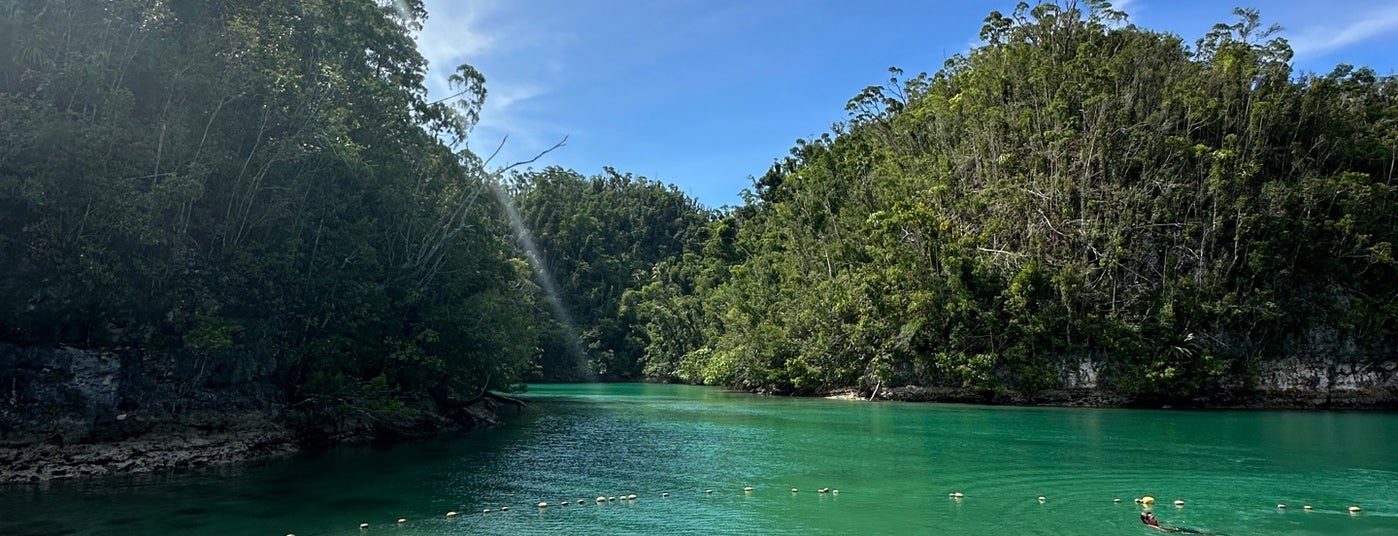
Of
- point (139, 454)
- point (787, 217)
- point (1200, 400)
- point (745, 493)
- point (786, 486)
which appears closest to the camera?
point (745, 493)

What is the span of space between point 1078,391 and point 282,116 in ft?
112

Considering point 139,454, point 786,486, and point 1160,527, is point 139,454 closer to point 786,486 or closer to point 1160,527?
point 786,486

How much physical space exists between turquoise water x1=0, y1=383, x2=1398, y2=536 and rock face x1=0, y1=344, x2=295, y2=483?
1097 millimetres

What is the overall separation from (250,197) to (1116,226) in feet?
116

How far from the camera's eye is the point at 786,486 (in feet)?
50.7

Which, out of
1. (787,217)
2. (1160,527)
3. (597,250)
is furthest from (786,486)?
(597,250)

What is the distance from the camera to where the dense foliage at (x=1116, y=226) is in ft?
119

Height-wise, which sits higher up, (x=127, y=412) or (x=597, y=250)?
(x=597, y=250)

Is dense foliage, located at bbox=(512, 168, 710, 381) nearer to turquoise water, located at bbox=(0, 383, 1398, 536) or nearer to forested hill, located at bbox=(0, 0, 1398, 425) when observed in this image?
forested hill, located at bbox=(0, 0, 1398, 425)

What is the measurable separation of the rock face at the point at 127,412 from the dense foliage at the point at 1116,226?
30.1 metres

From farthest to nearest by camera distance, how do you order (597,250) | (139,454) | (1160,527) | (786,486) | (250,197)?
(597,250)
(250,197)
(139,454)
(786,486)
(1160,527)

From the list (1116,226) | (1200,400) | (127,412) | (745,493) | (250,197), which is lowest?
(745,493)

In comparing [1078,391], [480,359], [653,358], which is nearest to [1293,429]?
[1078,391]

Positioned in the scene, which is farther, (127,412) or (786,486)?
(127,412)
